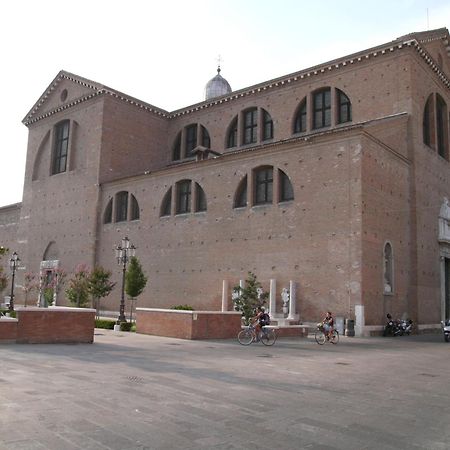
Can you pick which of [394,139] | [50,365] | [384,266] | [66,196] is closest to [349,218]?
[384,266]

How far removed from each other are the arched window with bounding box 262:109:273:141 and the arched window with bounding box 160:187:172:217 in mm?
7171

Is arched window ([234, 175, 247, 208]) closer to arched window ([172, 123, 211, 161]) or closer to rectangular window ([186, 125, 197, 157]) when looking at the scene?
arched window ([172, 123, 211, 161])

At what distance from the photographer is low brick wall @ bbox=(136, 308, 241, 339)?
20141 millimetres

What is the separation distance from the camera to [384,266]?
25.6 meters

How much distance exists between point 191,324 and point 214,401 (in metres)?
12.2

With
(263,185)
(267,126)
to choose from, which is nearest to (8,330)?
(263,185)

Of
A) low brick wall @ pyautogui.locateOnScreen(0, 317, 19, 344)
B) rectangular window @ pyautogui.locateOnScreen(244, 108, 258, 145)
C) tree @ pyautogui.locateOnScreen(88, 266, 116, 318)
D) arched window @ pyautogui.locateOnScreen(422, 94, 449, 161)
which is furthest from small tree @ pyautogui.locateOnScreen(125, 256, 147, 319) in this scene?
arched window @ pyautogui.locateOnScreen(422, 94, 449, 161)

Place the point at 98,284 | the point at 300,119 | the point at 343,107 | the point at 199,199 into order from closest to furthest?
the point at 98,284, the point at 343,107, the point at 199,199, the point at 300,119

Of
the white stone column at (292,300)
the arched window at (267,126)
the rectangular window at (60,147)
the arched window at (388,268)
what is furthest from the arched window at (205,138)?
the arched window at (388,268)

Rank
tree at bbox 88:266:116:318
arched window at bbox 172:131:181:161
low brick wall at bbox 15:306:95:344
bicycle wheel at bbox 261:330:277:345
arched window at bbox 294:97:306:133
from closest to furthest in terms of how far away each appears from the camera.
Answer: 1. low brick wall at bbox 15:306:95:344
2. bicycle wheel at bbox 261:330:277:345
3. tree at bbox 88:266:116:318
4. arched window at bbox 294:97:306:133
5. arched window at bbox 172:131:181:161

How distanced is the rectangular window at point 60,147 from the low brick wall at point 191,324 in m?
23.1

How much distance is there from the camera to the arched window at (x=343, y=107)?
30.8m

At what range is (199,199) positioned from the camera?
3181 cm

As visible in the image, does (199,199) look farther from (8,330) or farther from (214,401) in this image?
(214,401)
